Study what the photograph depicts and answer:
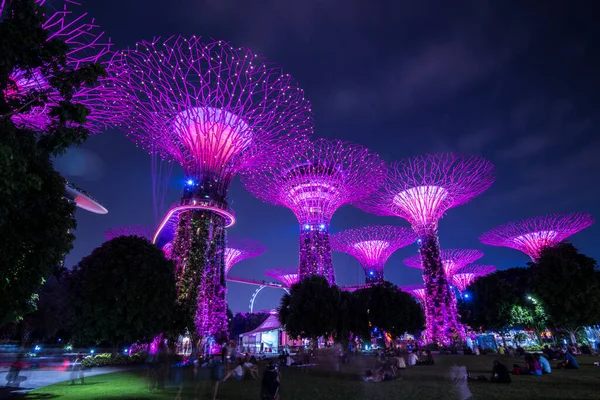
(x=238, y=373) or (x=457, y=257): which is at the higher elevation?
(x=457, y=257)

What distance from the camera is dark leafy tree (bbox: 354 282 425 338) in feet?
143

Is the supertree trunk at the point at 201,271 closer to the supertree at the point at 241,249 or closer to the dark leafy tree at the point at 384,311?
the dark leafy tree at the point at 384,311

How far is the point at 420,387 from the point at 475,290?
3835cm

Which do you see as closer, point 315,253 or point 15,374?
point 15,374

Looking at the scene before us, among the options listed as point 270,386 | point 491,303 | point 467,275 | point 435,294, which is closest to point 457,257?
point 467,275

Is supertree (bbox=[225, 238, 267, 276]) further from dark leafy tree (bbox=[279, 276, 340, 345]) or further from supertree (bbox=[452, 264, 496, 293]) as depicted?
supertree (bbox=[452, 264, 496, 293])

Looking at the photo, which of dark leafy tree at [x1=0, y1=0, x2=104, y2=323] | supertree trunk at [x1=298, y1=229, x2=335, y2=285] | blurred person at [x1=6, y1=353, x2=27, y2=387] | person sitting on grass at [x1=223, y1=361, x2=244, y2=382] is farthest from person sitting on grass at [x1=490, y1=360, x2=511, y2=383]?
supertree trunk at [x1=298, y1=229, x2=335, y2=285]

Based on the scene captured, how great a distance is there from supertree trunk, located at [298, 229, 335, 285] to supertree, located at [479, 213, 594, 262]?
104 feet

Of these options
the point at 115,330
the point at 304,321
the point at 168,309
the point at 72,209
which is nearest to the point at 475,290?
the point at 304,321

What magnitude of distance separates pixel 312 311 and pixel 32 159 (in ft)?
109

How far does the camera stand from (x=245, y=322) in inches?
4299

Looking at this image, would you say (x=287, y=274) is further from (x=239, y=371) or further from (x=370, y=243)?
(x=239, y=371)

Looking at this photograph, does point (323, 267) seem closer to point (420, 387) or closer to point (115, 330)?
point (115, 330)

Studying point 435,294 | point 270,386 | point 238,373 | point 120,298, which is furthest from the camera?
point 435,294
